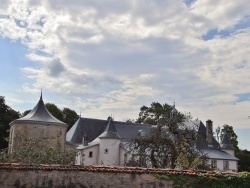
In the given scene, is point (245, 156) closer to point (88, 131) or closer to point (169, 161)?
point (88, 131)

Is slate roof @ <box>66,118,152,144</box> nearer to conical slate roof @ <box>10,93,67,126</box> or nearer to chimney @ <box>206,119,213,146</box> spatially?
chimney @ <box>206,119,213,146</box>

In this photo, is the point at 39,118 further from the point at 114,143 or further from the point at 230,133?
the point at 230,133

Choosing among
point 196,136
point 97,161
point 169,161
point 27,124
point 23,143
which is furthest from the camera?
point 97,161

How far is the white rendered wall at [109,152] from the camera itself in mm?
43812

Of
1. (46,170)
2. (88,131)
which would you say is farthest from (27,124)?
(46,170)

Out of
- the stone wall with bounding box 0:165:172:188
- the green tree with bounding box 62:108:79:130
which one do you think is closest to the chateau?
the green tree with bounding box 62:108:79:130

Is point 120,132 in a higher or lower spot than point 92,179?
higher

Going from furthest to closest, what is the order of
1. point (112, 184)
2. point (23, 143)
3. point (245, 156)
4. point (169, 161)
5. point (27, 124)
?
point (245, 156) < point (27, 124) < point (169, 161) < point (23, 143) < point (112, 184)

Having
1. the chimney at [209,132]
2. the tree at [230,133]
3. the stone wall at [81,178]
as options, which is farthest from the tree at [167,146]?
the tree at [230,133]

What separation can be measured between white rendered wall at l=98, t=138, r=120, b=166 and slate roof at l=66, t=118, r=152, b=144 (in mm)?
4201

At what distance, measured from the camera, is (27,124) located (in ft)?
116

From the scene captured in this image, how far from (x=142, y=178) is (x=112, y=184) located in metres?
0.97

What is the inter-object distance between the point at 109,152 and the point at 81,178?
108 ft

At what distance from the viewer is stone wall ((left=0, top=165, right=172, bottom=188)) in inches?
437
